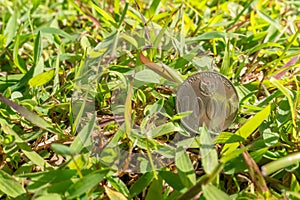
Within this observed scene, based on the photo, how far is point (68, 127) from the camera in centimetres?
138

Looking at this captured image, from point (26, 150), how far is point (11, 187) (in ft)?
0.44

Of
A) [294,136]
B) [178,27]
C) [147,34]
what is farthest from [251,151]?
[178,27]

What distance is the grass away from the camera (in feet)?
3.67

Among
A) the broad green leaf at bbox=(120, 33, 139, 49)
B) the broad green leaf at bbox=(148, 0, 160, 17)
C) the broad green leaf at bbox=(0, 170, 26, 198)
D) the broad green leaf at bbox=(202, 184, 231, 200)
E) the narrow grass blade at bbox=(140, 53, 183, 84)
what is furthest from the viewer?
the broad green leaf at bbox=(148, 0, 160, 17)

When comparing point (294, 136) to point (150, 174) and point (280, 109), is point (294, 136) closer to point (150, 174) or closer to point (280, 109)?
point (280, 109)

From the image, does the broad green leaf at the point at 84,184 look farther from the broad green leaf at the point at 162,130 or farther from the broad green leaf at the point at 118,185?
the broad green leaf at the point at 162,130

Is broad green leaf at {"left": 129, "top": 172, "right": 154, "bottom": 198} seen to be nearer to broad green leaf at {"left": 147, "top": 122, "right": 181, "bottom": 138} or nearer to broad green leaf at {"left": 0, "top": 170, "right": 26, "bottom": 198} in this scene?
broad green leaf at {"left": 147, "top": 122, "right": 181, "bottom": 138}

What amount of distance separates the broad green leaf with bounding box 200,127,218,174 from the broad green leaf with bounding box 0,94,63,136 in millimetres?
384

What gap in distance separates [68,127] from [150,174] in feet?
1.03

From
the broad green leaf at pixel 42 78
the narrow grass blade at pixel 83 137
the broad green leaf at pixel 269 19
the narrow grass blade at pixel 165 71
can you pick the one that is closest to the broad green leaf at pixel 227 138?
the narrow grass blade at pixel 165 71

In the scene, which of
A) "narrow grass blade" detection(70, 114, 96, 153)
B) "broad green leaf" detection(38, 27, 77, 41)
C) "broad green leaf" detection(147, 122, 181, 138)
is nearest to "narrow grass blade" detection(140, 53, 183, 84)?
"broad green leaf" detection(147, 122, 181, 138)

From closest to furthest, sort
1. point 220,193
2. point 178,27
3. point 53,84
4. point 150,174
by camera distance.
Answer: point 220,193
point 150,174
point 53,84
point 178,27

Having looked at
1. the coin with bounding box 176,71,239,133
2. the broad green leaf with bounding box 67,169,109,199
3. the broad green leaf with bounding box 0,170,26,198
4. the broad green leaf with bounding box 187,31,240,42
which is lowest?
the broad green leaf with bounding box 0,170,26,198

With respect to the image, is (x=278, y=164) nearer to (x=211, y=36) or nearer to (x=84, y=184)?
(x=84, y=184)
